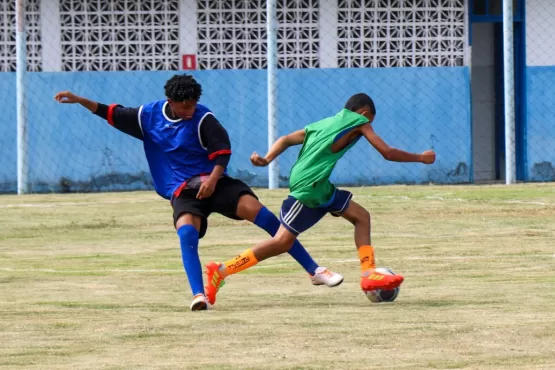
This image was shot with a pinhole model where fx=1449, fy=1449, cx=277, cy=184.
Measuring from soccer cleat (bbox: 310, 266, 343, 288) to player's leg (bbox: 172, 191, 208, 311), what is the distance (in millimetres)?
854

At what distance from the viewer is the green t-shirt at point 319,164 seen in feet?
32.3

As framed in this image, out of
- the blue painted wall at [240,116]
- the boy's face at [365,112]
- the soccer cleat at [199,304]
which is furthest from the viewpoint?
the blue painted wall at [240,116]

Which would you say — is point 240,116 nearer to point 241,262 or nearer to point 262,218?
point 262,218

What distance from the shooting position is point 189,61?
885 inches

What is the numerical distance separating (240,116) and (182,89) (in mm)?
12460

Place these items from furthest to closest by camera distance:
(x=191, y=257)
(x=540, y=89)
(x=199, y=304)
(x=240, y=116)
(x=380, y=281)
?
1. (x=540, y=89)
2. (x=240, y=116)
3. (x=191, y=257)
4. (x=380, y=281)
5. (x=199, y=304)

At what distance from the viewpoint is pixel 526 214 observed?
53.9ft

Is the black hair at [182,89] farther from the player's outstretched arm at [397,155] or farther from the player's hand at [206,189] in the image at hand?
the player's outstretched arm at [397,155]

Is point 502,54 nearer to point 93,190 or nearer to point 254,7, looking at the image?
point 254,7

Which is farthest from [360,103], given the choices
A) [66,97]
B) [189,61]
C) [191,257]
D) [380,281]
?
[189,61]

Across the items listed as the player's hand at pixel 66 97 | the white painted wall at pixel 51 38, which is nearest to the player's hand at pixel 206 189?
the player's hand at pixel 66 97

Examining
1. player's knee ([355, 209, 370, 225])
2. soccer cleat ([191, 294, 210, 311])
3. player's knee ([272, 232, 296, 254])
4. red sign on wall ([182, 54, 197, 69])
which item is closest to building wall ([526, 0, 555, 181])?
red sign on wall ([182, 54, 197, 69])

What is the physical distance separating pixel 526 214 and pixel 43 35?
29.9 ft

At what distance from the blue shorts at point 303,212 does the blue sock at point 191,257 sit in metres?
0.64
